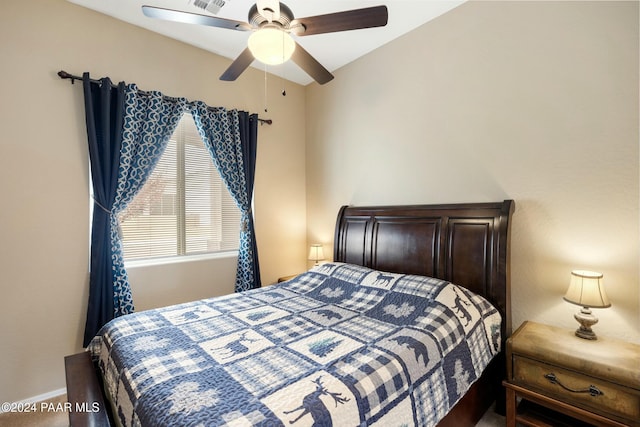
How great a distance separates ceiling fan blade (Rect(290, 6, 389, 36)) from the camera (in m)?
1.48

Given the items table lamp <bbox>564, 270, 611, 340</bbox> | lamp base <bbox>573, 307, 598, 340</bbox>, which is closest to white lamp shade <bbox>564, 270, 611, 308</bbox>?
table lamp <bbox>564, 270, 611, 340</bbox>

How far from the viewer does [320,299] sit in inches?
89.0

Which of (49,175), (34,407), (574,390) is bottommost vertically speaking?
(34,407)

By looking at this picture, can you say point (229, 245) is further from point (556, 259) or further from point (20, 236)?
point (556, 259)

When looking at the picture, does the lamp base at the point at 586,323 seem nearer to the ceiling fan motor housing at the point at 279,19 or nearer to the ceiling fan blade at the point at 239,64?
the ceiling fan motor housing at the point at 279,19

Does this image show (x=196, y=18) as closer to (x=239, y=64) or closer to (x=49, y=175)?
(x=239, y=64)

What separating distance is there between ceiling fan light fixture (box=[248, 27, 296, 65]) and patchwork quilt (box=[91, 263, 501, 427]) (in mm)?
1557

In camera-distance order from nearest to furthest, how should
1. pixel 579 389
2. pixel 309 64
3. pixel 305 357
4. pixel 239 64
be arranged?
pixel 305 357 < pixel 579 389 < pixel 309 64 < pixel 239 64

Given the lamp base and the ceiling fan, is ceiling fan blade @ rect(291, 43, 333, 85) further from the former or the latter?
the lamp base

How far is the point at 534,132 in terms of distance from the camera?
202 cm

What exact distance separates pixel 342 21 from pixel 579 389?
2.32m

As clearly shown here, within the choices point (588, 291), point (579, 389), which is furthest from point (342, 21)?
point (579, 389)

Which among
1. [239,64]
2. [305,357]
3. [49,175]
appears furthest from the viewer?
[49,175]

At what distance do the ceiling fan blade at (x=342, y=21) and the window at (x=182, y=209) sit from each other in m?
1.82
